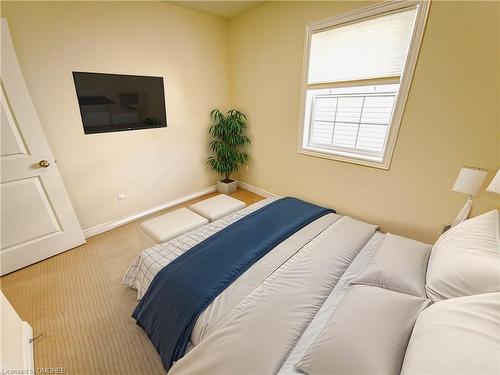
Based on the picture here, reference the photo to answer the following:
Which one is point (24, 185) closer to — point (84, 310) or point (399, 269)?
point (84, 310)

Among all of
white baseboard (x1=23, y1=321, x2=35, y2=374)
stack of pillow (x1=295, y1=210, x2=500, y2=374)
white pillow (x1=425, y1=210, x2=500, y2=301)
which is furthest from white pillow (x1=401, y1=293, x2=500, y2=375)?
white baseboard (x1=23, y1=321, x2=35, y2=374)

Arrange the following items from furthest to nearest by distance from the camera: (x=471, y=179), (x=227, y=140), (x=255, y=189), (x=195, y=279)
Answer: (x=255, y=189) → (x=227, y=140) → (x=471, y=179) → (x=195, y=279)

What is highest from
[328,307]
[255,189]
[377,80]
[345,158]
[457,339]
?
[377,80]

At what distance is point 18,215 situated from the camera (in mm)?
1884

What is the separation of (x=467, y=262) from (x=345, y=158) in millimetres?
1555

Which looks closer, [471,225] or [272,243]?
[471,225]

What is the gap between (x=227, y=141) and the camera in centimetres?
332

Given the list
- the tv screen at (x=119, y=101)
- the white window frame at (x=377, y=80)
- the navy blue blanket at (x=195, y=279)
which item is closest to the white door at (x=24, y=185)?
the tv screen at (x=119, y=101)

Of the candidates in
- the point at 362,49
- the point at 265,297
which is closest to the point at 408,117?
the point at 362,49

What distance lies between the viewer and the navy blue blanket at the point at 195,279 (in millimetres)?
1090

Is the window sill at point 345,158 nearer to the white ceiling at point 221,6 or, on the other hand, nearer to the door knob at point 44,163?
the white ceiling at point 221,6

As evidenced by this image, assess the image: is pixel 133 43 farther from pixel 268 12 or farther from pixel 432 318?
pixel 432 318

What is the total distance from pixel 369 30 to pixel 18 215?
11.9ft

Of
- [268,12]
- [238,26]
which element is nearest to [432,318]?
[268,12]
